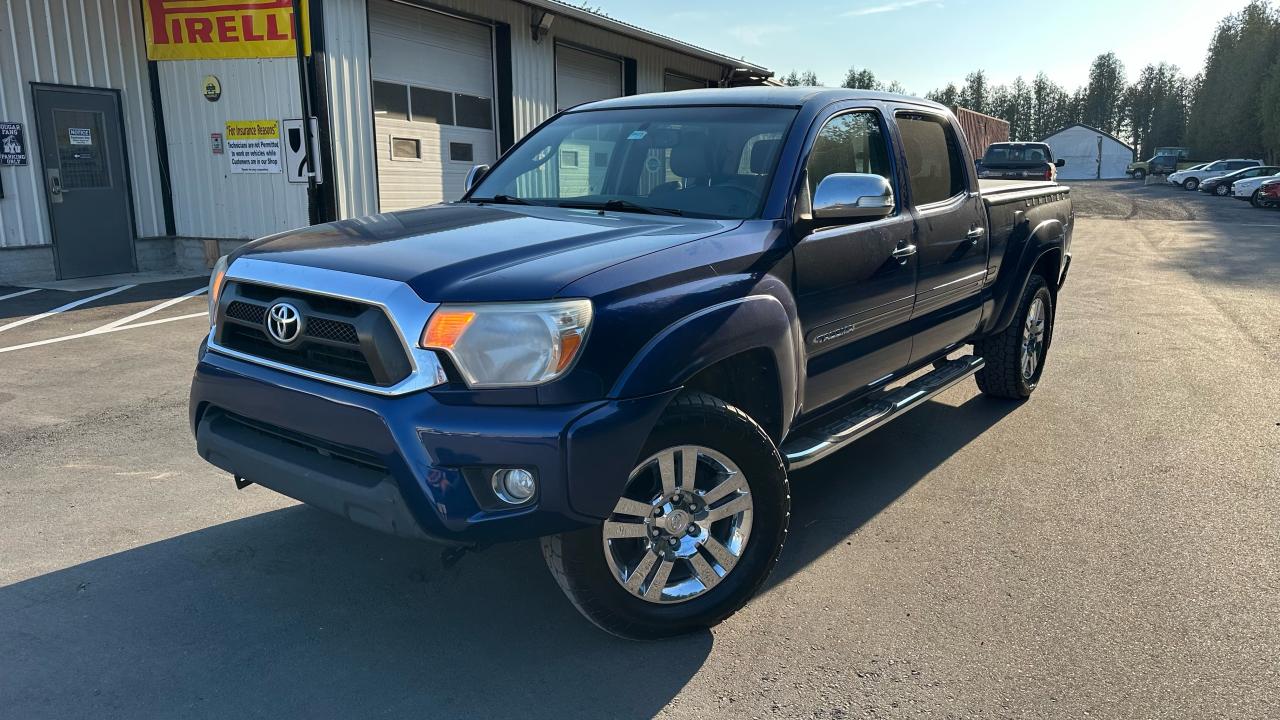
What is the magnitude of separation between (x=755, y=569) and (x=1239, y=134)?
83.5 meters

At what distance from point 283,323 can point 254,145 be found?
10494mm

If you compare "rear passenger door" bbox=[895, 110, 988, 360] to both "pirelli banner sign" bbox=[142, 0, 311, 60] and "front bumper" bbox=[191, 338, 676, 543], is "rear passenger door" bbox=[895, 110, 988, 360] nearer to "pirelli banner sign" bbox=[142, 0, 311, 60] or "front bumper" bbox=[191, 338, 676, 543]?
"front bumper" bbox=[191, 338, 676, 543]

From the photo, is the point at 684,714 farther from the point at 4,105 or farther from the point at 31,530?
the point at 4,105

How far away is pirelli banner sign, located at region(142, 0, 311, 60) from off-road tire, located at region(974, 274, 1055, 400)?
30.2 ft

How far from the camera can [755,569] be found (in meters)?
3.25

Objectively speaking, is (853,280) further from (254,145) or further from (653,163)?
(254,145)

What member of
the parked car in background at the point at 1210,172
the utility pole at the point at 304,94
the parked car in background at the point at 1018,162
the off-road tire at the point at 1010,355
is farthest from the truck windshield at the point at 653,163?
the parked car in background at the point at 1210,172

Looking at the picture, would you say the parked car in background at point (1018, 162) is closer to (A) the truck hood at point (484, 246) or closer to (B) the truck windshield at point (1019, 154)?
(B) the truck windshield at point (1019, 154)

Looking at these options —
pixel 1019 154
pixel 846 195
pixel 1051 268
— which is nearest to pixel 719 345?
pixel 846 195

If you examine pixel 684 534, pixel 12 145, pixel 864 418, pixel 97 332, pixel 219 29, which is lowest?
pixel 97 332

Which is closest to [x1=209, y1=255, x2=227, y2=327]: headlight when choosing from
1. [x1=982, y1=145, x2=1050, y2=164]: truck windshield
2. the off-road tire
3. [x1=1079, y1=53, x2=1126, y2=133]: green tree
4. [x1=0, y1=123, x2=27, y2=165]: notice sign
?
the off-road tire

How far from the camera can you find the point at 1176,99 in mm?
115750

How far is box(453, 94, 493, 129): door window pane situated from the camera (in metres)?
14.3

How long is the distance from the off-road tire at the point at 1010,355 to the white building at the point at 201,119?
28.7 ft
